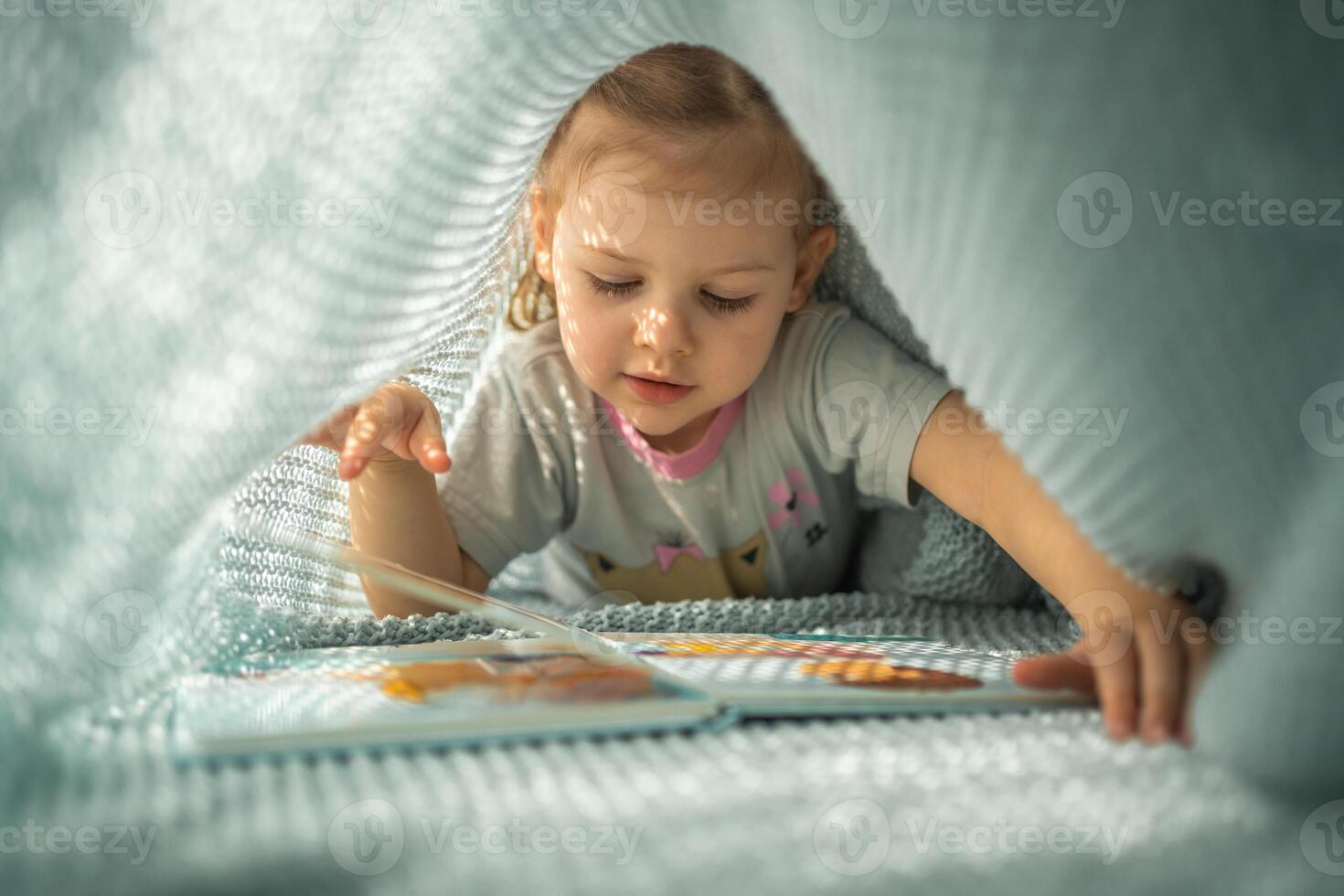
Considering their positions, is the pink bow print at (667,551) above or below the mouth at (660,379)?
below

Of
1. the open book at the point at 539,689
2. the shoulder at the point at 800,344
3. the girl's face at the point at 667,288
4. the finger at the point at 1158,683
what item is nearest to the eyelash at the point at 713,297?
the girl's face at the point at 667,288

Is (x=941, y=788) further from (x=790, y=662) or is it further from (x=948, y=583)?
(x=948, y=583)

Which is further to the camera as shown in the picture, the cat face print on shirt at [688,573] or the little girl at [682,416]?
the cat face print on shirt at [688,573]

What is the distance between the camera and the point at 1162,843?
0.36 metres

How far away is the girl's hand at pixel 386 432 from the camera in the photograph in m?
0.60

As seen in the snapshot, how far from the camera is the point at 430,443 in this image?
620 mm

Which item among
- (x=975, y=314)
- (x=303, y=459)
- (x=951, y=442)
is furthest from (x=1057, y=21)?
(x=303, y=459)

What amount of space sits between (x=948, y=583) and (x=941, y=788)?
17.2 inches
